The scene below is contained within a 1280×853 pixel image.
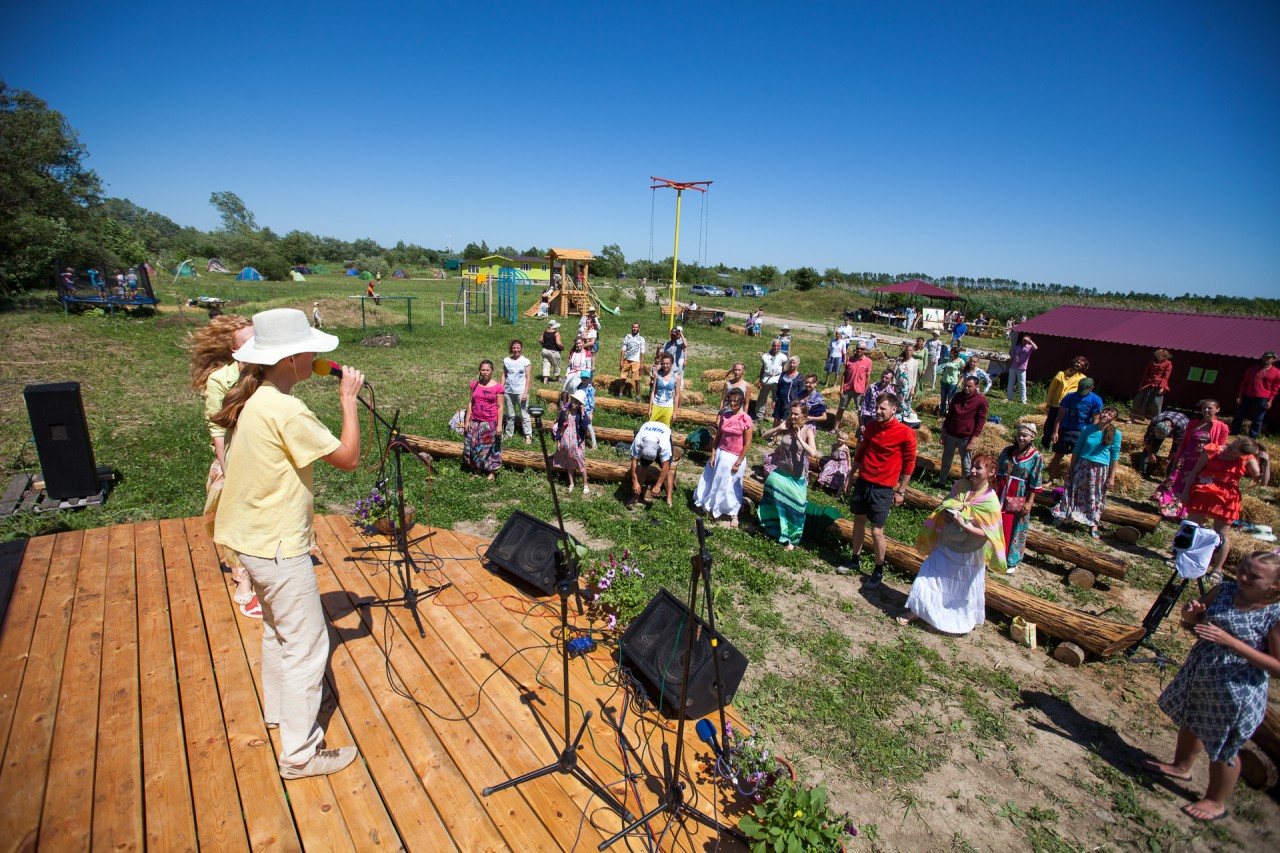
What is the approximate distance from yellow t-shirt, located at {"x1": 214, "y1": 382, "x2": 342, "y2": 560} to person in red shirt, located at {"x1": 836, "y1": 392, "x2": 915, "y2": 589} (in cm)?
495

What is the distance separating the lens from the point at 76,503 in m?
6.53

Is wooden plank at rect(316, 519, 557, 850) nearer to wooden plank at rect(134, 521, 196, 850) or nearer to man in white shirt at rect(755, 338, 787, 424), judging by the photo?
wooden plank at rect(134, 521, 196, 850)

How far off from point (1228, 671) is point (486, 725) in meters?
4.28

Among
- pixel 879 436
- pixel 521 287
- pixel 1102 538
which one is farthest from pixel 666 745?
pixel 521 287

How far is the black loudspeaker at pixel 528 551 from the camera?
4.91 m

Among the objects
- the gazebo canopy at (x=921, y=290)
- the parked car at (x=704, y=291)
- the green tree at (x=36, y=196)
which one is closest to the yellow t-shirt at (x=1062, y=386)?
the gazebo canopy at (x=921, y=290)

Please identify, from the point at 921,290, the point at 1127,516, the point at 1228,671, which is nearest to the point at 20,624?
the point at 1228,671

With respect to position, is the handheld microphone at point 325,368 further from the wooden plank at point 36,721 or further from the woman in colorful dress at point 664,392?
the woman in colorful dress at point 664,392

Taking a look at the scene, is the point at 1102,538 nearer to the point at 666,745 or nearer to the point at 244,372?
the point at 666,745

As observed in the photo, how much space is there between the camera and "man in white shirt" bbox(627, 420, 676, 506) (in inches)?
297

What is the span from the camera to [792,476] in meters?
6.84

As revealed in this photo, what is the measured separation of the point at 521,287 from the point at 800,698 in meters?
40.3

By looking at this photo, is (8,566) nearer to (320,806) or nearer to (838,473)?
(320,806)

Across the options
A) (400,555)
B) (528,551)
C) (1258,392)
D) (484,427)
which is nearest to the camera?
(528,551)
